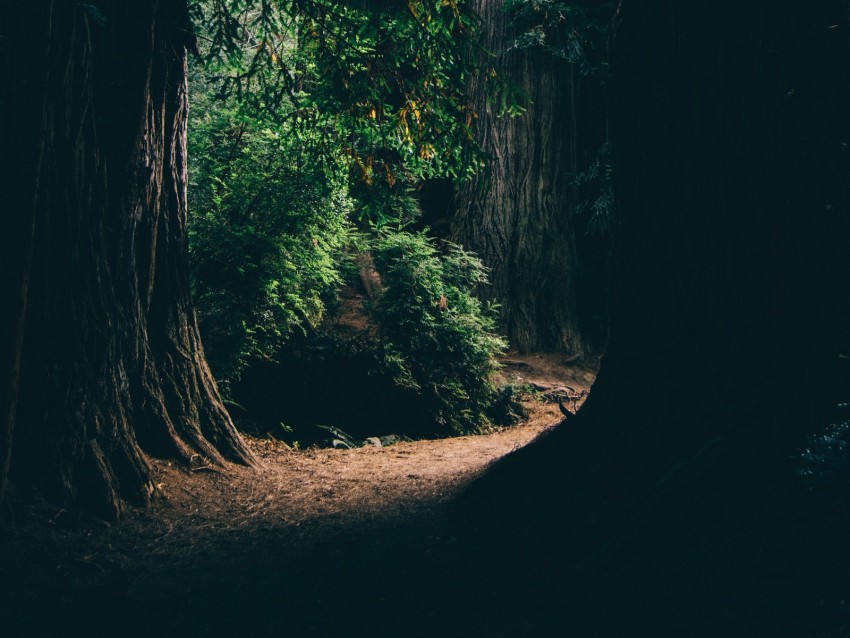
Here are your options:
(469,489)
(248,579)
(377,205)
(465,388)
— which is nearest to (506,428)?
(465,388)

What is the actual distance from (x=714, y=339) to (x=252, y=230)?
17.4ft

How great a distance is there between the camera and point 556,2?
40.4ft

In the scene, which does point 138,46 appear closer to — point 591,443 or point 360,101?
point 360,101

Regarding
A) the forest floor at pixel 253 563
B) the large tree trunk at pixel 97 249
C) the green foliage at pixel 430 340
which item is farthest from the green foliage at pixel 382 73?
the forest floor at pixel 253 563

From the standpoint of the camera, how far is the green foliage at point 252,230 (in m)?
7.45

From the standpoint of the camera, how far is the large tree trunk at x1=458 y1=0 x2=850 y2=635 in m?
2.93

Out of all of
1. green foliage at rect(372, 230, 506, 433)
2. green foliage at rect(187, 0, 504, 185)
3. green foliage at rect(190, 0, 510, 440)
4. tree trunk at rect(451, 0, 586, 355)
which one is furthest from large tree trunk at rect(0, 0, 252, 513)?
tree trunk at rect(451, 0, 586, 355)

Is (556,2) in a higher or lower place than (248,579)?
higher

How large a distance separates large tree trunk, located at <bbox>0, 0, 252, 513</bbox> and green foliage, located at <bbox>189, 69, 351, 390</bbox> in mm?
2178

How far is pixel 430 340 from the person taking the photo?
28.7 feet

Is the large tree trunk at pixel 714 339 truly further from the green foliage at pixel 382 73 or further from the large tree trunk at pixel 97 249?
the large tree trunk at pixel 97 249

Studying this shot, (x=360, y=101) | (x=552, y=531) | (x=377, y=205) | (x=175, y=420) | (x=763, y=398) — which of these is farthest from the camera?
(x=377, y=205)

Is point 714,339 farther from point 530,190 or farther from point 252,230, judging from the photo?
point 530,190

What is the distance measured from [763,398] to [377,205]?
4775 millimetres
